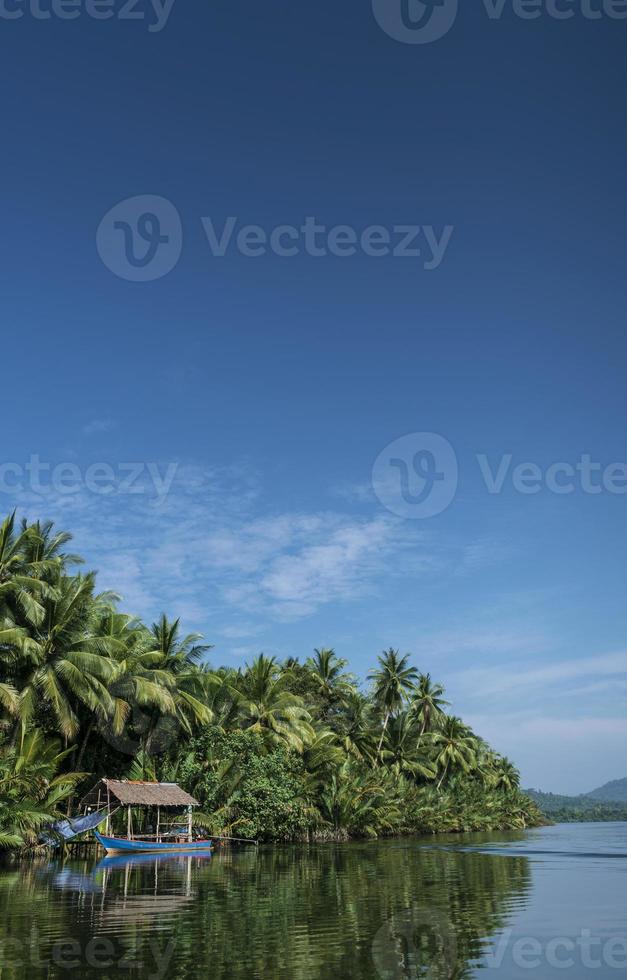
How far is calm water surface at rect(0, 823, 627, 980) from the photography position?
33.7ft

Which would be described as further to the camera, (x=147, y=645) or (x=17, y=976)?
(x=147, y=645)

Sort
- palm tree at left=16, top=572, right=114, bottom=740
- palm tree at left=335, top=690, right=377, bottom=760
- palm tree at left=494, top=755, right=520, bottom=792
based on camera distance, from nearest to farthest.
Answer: palm tree at left=16, top=572, right=114, bottom=740 < palm tree at left=335, top=690, right=377, bottom=760 < palm tree at left=494, top=755, right=520, bottom=792

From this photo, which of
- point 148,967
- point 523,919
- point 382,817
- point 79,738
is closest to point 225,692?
point 79,738

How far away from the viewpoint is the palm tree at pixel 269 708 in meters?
43.6

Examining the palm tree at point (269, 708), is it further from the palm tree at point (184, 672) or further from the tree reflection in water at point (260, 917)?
the tree reflection in water at point (260, 917)

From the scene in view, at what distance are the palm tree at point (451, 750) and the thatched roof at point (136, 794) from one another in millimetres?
36198

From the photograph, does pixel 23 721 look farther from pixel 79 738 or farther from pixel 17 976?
pixel 17 976

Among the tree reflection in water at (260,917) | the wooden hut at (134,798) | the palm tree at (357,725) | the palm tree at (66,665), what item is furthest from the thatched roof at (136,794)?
the palm tree at (357,725)

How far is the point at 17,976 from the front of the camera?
9.51 metres

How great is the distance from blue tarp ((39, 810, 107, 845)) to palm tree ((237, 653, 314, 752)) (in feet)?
43.1

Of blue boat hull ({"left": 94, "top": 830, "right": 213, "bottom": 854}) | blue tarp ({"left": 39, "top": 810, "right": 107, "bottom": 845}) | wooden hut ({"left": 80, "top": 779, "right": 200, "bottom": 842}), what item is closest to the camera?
blue tarp ({"left": 39, "top": 810, "right": 107, "bottom": 845})

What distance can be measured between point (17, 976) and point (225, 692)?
112 feet

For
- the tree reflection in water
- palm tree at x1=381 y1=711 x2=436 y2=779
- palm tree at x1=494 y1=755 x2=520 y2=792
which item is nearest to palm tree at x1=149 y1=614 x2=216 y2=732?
the tree reflection in water

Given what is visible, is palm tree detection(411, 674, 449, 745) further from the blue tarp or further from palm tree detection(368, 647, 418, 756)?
the blue tarp
